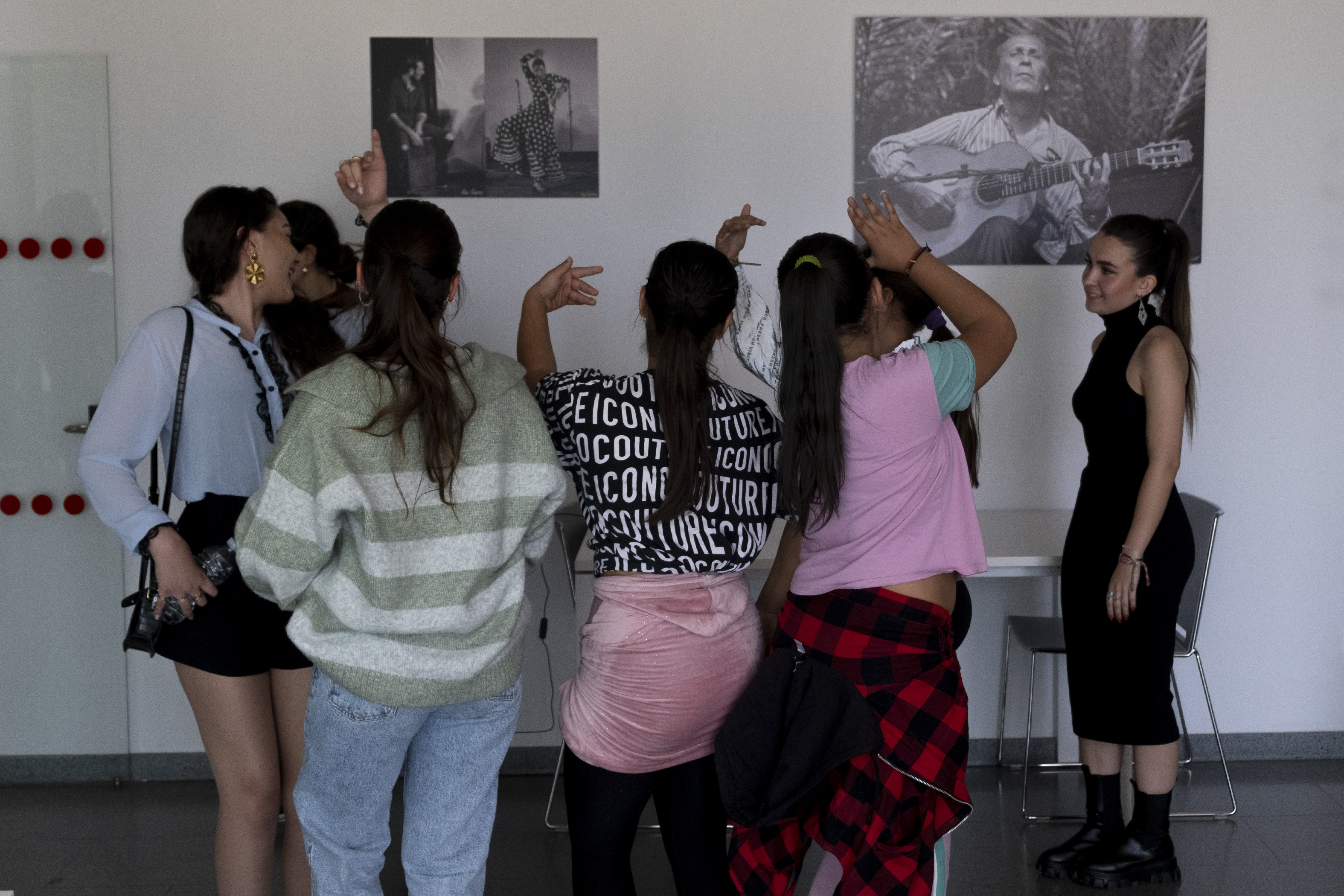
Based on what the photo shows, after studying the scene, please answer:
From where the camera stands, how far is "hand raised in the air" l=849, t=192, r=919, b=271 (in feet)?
6.32

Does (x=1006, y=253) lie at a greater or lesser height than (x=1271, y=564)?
greater

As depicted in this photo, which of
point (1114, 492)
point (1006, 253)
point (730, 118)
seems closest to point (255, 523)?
point (1114, 492)

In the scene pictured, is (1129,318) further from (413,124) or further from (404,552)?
(413,124)

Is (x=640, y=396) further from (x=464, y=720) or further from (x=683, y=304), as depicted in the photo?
(x=464, y=720)

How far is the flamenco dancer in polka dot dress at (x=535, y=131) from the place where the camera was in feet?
10.6

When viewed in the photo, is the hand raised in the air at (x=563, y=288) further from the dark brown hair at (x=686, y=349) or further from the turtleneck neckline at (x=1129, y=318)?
the turtleneck neckline at (x=1129, y=318)

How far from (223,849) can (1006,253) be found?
2629mm

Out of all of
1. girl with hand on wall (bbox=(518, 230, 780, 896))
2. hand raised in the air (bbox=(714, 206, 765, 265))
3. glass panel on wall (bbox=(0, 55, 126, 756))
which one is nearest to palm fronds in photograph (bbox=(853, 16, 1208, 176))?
hand raised in the air (bbox=(714, 206, 765, 265))

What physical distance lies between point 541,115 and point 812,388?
185 cm

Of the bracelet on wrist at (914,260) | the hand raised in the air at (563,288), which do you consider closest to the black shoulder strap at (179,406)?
the hand raised in the air at (563,288)

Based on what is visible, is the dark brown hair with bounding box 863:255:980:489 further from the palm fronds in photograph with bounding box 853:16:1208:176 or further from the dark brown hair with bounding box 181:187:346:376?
the palm fronds in photograph with bounding box 853:16:1208:176

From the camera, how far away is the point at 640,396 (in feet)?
5.58

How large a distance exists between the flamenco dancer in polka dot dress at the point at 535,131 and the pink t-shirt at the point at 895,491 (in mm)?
1758

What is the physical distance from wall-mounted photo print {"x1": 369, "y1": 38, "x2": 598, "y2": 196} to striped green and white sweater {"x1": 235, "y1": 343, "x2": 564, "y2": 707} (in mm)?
1765
